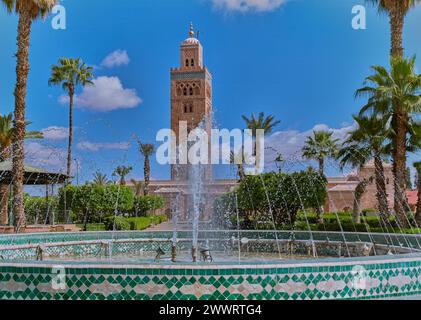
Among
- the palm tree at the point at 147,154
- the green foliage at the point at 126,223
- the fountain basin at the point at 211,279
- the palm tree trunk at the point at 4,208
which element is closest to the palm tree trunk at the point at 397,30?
the green foliage at the point at 126,223

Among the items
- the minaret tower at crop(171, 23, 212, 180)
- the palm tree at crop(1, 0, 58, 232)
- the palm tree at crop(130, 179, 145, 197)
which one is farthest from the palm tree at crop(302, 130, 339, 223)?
the minaret tower at crop(171, 23, 212, 180)

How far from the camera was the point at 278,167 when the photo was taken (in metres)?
27.8

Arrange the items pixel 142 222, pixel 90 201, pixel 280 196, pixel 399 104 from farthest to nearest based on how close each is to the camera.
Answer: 1. pixel 142 222
2. pixel 90 201
3. pixel 280 196
4. pixel 399 104

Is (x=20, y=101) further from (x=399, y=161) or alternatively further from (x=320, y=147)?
(x=320, y=147)

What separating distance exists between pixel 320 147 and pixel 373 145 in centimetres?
1926

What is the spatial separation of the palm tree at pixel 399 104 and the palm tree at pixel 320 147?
1874cm

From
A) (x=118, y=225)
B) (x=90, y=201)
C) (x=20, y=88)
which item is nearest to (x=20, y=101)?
(x=20, y=88)

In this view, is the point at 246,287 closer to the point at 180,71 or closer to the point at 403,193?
the point at 403,193

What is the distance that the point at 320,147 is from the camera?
37.5 metres

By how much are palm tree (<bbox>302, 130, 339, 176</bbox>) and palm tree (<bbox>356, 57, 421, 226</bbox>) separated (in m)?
18.7

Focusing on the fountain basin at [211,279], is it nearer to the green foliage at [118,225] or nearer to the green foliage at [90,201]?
the green foliage at [118,225]
